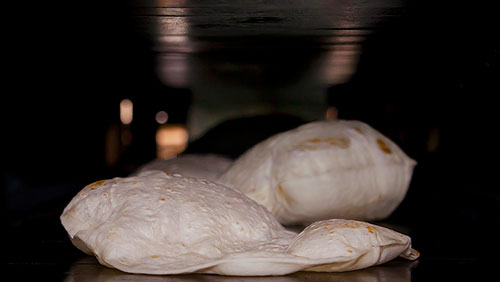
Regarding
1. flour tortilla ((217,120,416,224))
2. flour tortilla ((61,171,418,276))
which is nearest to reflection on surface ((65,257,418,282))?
flour tortilla ((61,171,418,276))

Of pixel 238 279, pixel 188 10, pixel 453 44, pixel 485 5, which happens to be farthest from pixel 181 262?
pixel 453 44

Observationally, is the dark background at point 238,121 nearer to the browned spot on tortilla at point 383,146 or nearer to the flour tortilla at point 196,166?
the browned spot on tortilla at point 383,146

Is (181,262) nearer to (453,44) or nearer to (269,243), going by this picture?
(269,243)

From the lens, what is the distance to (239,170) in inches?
44.1

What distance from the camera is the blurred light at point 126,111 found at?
1.91m

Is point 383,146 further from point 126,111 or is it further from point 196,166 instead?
point 126,111

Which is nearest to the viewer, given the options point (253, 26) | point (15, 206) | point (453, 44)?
point (253, 26)

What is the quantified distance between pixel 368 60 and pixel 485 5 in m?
0.58

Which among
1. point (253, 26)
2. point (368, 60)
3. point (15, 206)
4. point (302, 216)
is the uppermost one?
point (253, 26)

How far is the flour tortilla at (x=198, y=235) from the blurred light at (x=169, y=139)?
3.56 feet

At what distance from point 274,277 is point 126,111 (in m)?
1.35

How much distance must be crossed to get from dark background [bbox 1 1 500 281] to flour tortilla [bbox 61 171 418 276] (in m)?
0.07

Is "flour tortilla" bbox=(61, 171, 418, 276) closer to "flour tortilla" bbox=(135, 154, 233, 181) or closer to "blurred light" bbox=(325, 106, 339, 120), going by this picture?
"flour tortilla" bbox=(135, 154, 233, 181)

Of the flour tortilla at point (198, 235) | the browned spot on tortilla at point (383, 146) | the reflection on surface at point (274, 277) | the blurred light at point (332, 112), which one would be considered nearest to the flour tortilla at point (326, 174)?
the browned spot on tortilla at point (383, 146)
